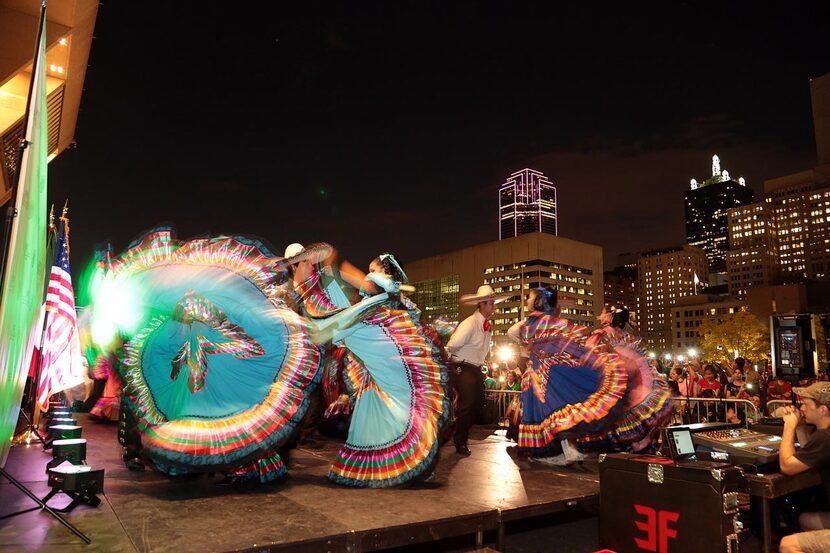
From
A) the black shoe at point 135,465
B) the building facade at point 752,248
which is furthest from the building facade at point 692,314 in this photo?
the black shoe at point 135,465

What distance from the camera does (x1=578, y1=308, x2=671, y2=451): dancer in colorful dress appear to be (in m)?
5.93

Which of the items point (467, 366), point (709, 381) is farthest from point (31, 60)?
point (709, 381)

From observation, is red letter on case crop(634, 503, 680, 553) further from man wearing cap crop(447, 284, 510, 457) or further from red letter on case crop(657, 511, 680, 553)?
man wearing cap crop(447, 284, 510, 457)

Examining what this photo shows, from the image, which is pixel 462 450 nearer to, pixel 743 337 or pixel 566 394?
pixel 566 394

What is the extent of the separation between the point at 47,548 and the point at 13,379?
0.82 metres

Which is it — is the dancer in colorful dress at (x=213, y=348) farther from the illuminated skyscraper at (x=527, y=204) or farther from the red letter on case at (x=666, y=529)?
the illuminated skyscraper at (x=527, y=204)

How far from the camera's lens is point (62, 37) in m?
12.5

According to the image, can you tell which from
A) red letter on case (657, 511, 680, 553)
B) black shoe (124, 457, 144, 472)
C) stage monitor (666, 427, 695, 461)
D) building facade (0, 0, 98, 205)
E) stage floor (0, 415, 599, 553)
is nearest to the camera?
stage floor (0, 415, 599, 553)

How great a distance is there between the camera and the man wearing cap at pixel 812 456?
9.95ft

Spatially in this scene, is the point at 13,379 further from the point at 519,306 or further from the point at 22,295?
the point at 519,306

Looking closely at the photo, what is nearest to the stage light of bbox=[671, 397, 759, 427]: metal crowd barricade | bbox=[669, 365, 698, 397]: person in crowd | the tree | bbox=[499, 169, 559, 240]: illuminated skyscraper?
bbox=[671, 397, 759, 427]: metal crowd barricade

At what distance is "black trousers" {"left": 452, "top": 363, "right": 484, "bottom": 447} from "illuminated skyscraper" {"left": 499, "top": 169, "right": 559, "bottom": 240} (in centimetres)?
17245

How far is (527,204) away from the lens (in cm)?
17850

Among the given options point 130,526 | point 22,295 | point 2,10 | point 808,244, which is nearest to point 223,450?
point 130,526
